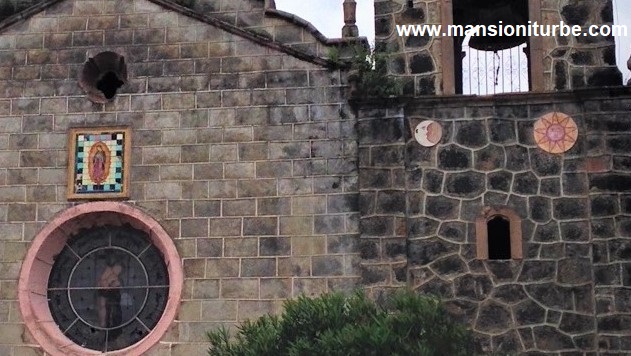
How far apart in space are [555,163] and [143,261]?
18.8 feet

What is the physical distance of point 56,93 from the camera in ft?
45.2

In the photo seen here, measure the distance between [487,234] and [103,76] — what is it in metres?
6.06

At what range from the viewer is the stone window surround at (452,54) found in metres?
12.8

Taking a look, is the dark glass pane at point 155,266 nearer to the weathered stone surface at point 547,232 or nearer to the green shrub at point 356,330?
the green shrub at point 356,330

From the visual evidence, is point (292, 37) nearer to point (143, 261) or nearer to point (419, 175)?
point (419, 175)

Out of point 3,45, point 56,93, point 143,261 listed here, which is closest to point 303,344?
point 143,261

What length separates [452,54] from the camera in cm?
1310

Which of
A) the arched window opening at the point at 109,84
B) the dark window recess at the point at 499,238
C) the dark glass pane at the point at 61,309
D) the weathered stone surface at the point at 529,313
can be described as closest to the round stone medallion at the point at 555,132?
the dark window recess at the point at 499,238

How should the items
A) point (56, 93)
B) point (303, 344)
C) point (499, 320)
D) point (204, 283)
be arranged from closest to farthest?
point (303, 344)
point (499, 320)
point (204, 283)
point (56, 93)

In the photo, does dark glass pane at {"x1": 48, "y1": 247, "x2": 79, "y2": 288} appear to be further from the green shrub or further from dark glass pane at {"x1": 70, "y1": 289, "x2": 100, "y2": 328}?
the green shrub

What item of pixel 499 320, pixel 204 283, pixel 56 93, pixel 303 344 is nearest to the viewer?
pixel 303 344

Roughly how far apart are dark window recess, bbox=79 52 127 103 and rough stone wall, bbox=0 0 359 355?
12 cm

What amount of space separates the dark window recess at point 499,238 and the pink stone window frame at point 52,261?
4.12m

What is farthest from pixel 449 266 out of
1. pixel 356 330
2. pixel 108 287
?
pixel 108 287
